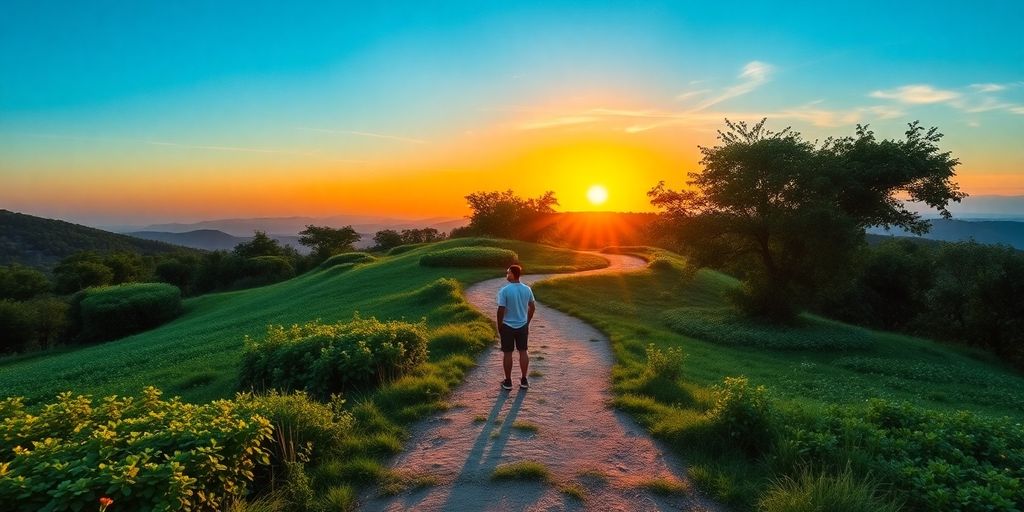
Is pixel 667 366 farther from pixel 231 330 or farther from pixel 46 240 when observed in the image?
pixel 46 240

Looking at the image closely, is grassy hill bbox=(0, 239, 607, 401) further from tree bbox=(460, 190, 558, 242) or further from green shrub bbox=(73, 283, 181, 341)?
tree bbox=(460, 190, 558, 242)

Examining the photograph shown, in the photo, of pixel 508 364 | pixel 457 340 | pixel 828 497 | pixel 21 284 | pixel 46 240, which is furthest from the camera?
pixel 46 240

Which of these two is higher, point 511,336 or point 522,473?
point 511,336

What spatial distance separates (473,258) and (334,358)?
19144mm

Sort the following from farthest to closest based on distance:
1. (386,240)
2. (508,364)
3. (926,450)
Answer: (386,240), (508,364), (926,450)

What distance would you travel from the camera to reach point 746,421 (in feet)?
21.3

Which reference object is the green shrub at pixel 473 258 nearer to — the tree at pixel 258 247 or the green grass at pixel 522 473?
the green grass at pixel 522 473

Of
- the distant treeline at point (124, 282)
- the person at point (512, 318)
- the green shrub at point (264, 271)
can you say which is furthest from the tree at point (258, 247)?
the person at point (512, 318)

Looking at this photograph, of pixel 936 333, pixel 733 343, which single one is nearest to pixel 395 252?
pixel 733 343

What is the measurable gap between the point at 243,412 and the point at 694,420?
20.0 ft

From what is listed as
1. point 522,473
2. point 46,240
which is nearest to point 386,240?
point 522,473

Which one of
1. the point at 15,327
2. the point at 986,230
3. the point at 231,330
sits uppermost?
the point at 986,230

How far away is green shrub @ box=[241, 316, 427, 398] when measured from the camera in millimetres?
8812

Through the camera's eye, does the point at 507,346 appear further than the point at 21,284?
No
